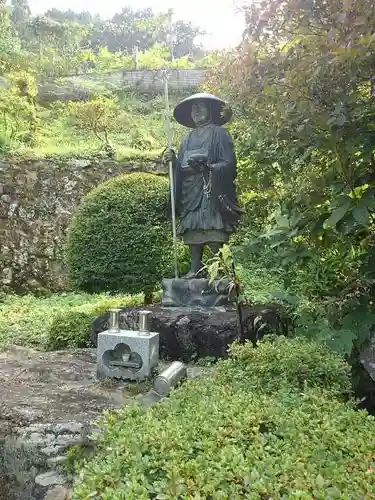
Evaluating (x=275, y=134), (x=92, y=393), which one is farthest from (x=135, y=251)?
(x=275, y=134)

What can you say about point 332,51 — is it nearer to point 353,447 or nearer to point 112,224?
point 353,447

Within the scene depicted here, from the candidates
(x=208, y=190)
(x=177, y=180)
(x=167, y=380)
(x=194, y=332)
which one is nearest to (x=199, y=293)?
(x=194, y=332)

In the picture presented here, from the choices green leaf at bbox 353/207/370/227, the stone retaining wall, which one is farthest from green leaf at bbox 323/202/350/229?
the stone retaining wall

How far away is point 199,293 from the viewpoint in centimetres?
539

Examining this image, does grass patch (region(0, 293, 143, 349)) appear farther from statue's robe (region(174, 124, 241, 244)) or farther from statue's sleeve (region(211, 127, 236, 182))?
statue's sleeve (region(211, 127, 236, 182))

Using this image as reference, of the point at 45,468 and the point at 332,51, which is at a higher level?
the point at 332,51

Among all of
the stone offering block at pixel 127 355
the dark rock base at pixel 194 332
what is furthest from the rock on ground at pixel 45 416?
the dark rock base at pixel 194 332

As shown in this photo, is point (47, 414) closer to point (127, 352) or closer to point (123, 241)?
point (127, 352)

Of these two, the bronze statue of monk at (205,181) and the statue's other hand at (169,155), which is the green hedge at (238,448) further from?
the statue's other hand at (169,155)

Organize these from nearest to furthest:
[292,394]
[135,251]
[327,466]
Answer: [327,466]
[292,394]
[135,251]

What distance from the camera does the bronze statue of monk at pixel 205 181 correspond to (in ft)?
18.3

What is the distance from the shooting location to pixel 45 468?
2863mm

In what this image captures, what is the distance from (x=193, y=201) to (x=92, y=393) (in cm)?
256

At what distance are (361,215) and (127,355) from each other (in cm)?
237
